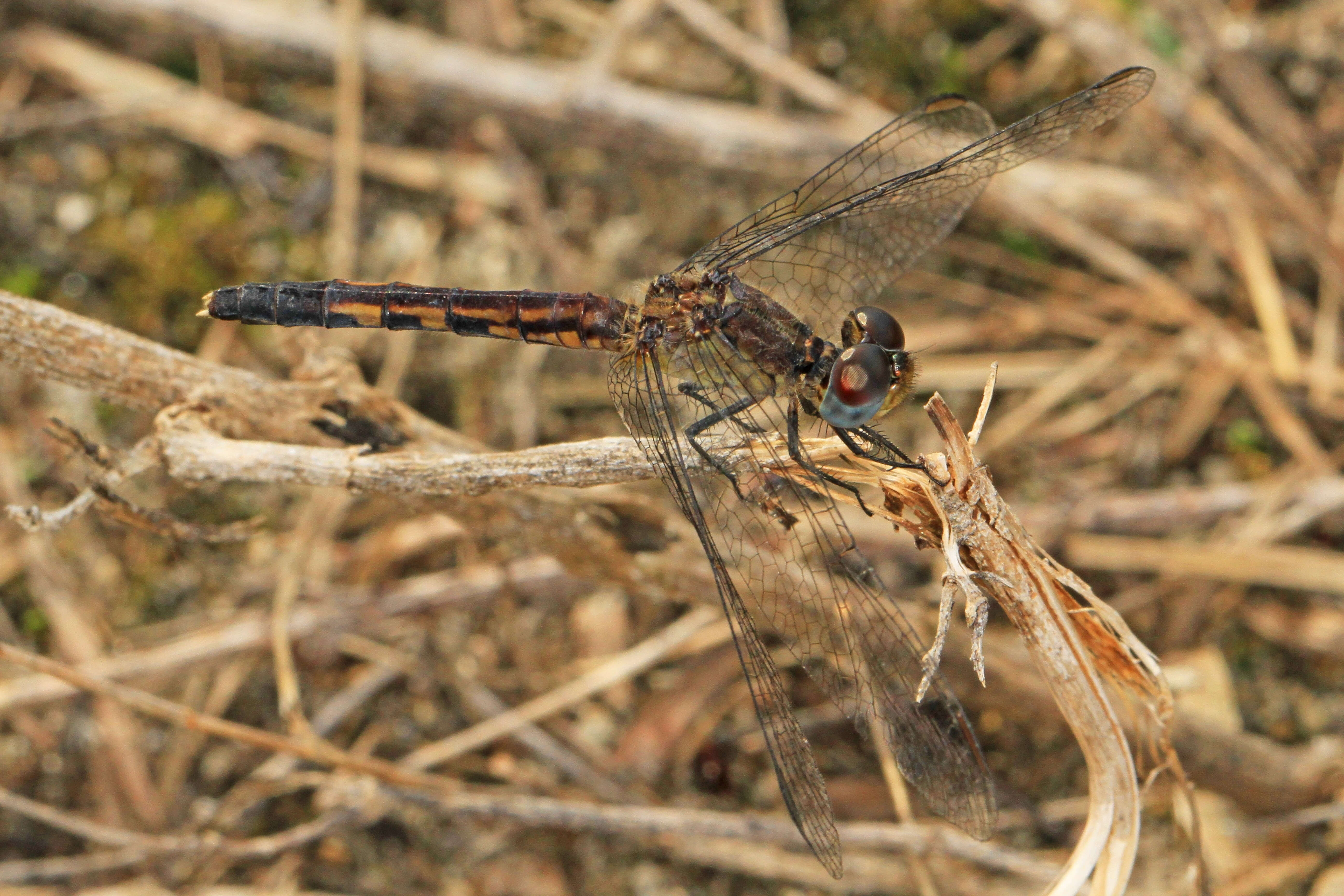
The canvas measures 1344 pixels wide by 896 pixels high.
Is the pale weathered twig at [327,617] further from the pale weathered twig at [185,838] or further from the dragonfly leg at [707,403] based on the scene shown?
the dragonfly leg at [707,403]

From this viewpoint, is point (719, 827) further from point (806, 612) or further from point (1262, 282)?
point (1262, 282)

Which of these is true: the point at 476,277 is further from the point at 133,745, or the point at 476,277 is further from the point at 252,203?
the point at 133,745

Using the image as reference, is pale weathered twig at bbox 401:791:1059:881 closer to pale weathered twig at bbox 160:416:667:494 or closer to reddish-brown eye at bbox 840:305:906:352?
pale weathered twig at bbox 160:416:667:494

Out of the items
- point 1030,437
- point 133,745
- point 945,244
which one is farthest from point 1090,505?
point 133,745

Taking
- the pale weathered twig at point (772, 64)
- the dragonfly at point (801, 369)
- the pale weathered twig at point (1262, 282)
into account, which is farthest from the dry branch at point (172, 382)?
the pale weathered twig at point (1262, 282)

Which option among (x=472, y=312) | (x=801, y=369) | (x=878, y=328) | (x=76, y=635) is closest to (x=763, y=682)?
(x=801, y=369)
